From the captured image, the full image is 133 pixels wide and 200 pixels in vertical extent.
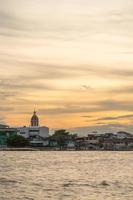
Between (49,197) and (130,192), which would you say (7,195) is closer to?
(49,197)

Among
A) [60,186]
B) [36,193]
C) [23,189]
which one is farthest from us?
[60,186]

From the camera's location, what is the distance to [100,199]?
4416 cm

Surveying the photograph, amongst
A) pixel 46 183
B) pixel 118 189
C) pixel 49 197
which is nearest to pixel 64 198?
pixel 49 197

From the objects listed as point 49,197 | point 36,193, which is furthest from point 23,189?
point 49,197

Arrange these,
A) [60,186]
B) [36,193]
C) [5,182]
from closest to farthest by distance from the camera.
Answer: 1. [36,193]
2. [60,186]
3. [5,182]

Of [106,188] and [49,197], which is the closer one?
[49,197]

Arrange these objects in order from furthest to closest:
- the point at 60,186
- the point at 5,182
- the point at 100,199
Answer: the point at 5,182 < the point at 60,186 < the point at 100,199

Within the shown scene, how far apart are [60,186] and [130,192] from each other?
26.3ft

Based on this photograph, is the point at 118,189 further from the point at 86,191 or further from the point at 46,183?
the point at 46,183

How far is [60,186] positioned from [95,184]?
494 cm

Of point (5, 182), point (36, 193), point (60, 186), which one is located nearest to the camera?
point (36, 193)

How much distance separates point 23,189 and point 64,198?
761cm

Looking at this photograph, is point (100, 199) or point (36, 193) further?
point (36, 193)

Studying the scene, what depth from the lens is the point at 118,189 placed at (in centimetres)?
5284
